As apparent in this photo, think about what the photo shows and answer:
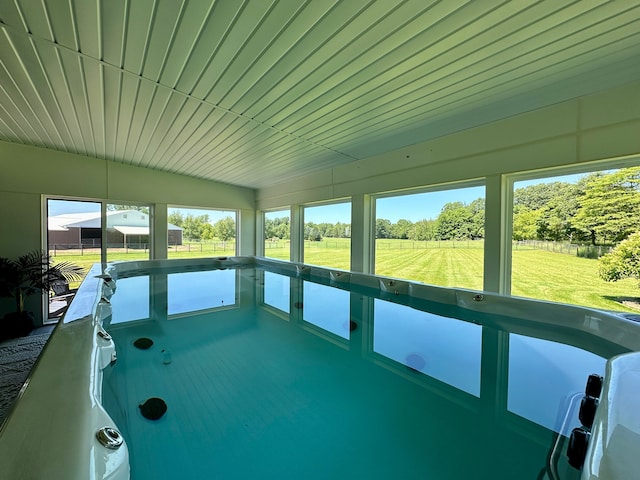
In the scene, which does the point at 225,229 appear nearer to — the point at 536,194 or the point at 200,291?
the point at 200,291

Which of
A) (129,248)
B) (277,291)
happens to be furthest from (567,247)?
(129,248)

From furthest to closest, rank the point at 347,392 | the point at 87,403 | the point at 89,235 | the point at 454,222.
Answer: the point at 89,235, the point at 454,222, the point at 347,392, the point at 87,403

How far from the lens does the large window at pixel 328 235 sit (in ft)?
15.8

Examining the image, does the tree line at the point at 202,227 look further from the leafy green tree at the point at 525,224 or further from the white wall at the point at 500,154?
the leafy green tree at the point at 525,224

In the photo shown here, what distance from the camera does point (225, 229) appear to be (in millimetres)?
6918

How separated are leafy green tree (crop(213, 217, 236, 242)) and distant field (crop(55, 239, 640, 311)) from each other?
2.46 metres

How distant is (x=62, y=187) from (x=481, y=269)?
6762 mm

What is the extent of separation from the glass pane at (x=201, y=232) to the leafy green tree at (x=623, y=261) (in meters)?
6.76

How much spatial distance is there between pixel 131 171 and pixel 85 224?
1.32 meters

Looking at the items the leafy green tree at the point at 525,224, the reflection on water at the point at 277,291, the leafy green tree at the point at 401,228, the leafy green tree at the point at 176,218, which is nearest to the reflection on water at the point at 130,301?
the reflection on water at the point at 277,291

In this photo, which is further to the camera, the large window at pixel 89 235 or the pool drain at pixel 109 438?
the large window at pixel 89 235

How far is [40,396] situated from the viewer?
2.77 feet

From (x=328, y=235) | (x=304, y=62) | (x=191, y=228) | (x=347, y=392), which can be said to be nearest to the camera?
(x=347, y=392)

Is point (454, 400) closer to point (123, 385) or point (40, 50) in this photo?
point (123, 385)
